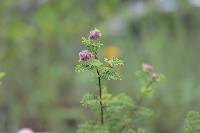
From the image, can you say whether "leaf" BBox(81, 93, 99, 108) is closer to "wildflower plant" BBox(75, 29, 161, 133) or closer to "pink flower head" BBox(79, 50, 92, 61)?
"wildflower plant" BBox(75, 29, 161, 133)

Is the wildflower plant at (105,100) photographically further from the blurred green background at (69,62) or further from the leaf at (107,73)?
the blurred green background at (69,62)

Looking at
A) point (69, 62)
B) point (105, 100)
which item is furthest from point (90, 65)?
point (69, 62)

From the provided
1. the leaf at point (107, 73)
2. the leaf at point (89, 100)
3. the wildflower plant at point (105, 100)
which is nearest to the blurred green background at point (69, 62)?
the wildflower plant at point (105, 100)

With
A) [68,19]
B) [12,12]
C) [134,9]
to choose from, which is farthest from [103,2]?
[134,9]

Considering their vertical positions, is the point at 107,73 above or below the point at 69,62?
below

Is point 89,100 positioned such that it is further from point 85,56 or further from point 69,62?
point 69,62

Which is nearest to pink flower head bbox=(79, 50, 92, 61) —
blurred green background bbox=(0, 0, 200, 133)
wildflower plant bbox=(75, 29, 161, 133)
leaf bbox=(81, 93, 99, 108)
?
wildflower plant bbox=(75, 29, 161, 133)

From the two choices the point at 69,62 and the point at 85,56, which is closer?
the point at 85,56
